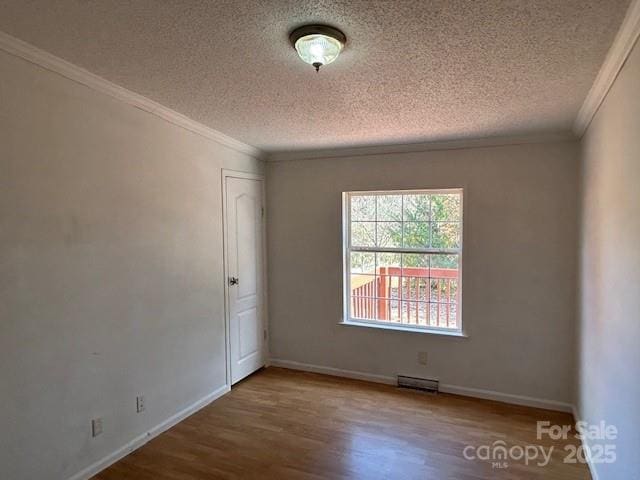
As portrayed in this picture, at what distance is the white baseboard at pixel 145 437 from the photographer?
2363 mm

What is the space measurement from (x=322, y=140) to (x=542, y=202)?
1982 mm

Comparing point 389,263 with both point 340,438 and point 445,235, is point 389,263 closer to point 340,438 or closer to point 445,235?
point 445,235

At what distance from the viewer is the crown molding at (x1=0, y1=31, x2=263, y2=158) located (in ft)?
6.20

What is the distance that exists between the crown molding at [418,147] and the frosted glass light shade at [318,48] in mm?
2057

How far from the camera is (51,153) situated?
2.12 meters

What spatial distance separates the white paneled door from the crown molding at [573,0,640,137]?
2.85m

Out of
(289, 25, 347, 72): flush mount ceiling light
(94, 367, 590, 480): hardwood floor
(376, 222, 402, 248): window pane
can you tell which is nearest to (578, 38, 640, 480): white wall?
(94, 367, 590, 480): hardwood floor

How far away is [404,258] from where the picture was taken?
3.88m

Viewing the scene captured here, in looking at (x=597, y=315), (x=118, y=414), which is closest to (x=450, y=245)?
(x=597, y=315)

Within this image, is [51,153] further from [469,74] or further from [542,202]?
[542,202]

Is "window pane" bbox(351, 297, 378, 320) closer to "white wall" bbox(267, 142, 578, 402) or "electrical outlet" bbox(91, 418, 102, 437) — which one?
"white wall" bbox(267, 142, 578, 402)

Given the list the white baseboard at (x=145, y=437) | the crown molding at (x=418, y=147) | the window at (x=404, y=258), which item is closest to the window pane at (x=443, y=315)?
the window at (x=404, y=258)

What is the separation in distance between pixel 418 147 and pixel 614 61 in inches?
74.7

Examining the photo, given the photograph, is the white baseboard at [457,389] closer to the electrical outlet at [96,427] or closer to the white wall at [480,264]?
the white wall at [480,264]
